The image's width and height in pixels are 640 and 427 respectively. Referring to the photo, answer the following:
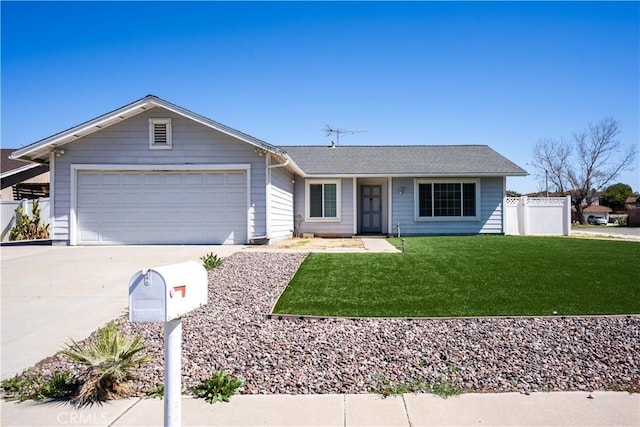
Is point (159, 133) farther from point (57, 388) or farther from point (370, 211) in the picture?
point (57, 388)

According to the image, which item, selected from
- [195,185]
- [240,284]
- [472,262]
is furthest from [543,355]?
[195,185]

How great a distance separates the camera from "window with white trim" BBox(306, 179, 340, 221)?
17.2 meters

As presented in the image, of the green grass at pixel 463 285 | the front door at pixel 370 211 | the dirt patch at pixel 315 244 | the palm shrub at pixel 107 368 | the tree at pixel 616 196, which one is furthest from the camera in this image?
the tree at pixel 616 196

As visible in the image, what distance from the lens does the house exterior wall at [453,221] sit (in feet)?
55.9

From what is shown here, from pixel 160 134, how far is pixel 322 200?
6860 mm

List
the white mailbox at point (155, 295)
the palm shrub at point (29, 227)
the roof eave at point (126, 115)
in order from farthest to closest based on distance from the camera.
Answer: the palm shrub at point (29, 227)
the roof eave at point (126, 115)
the white mailbox at point (155, 295)

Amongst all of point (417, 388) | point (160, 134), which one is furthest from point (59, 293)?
point (160, 134)

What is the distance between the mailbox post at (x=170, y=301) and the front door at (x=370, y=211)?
52.9 ft

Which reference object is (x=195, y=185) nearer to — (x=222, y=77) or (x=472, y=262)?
(x=222, y=77)

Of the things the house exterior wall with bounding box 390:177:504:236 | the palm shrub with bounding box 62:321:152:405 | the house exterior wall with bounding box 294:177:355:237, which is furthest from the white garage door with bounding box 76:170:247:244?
the palm shrub with bounding box 62:321:152:405

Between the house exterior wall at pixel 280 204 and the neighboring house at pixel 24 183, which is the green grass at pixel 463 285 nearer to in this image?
the house exterior wall at pixel 280 204

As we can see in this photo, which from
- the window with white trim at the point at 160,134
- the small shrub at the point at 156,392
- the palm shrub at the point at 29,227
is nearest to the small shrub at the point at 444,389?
the small shrub at the point at 156,392

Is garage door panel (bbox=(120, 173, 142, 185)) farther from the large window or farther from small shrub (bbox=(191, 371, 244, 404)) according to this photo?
small shrub (bbox=(191, 371, 244, 404))
